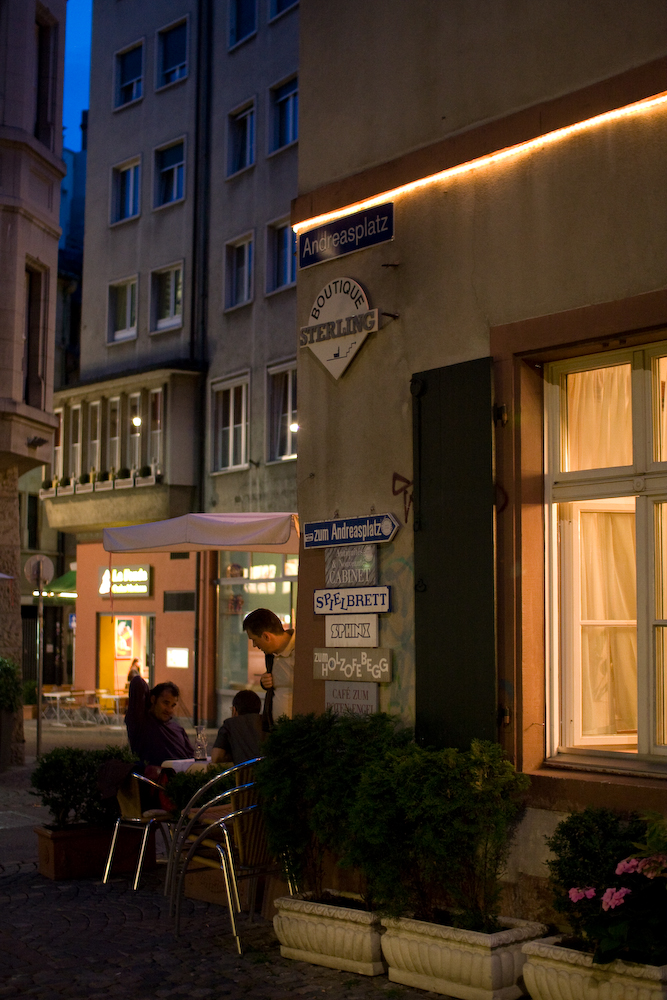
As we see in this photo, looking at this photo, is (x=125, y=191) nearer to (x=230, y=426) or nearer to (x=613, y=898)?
(x=230, y=426)

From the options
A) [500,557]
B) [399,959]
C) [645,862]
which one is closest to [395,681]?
[500,557]

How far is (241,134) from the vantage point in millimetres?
27562

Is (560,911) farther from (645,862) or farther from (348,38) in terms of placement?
(348,38)

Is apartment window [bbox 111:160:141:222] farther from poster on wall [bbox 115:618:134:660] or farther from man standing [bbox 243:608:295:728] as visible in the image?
man standing [bbox 243:608:295:728]

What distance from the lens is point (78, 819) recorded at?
9.14m

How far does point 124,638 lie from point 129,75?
14694mm

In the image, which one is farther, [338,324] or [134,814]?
[134,814]

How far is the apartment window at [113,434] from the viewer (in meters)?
29.6

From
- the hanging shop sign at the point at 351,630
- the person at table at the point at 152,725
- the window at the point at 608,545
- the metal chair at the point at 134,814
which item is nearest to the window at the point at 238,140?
the person at table at the point at 152,725

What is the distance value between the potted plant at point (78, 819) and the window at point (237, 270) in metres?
18.9

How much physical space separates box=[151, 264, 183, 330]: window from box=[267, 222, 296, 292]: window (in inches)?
133

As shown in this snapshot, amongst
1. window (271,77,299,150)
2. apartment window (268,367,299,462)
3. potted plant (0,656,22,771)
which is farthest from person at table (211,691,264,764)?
window (271,77,299,150)

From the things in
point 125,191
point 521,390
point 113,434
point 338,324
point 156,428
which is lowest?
point 521,390

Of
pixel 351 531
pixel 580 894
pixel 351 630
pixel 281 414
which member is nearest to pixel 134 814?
pixel 351 630
